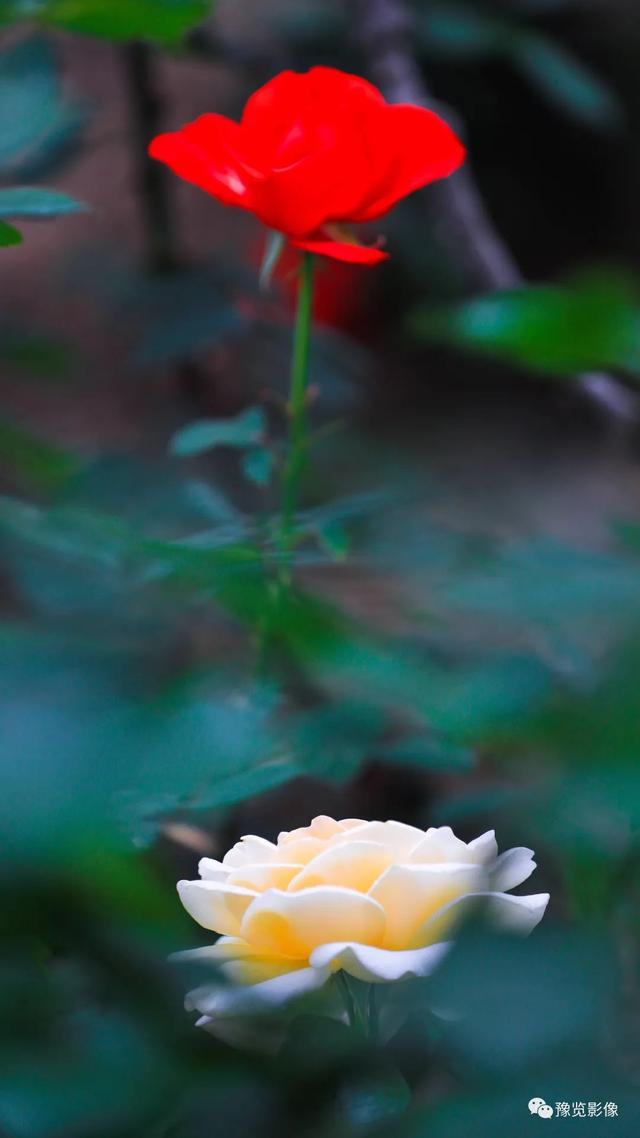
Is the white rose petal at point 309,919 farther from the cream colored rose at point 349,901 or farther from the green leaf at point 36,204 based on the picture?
the green leaf at point 36,204

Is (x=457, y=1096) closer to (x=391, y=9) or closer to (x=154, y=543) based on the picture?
(x=154, y=543)

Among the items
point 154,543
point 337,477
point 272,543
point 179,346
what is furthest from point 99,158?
point 154,543

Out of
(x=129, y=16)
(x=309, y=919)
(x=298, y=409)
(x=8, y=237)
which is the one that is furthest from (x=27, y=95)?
(x=309, y=919)

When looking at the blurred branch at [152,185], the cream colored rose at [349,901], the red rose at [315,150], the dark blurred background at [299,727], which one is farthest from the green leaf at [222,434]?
the blurred branch at [152,185]

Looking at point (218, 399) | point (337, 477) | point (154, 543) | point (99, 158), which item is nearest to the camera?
point (154, 543)

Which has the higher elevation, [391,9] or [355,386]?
[391,9]

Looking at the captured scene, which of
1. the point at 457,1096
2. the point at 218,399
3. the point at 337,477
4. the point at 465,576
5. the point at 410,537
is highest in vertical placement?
the point at 218,399

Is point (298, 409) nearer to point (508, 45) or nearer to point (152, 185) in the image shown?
point (152, 185)
